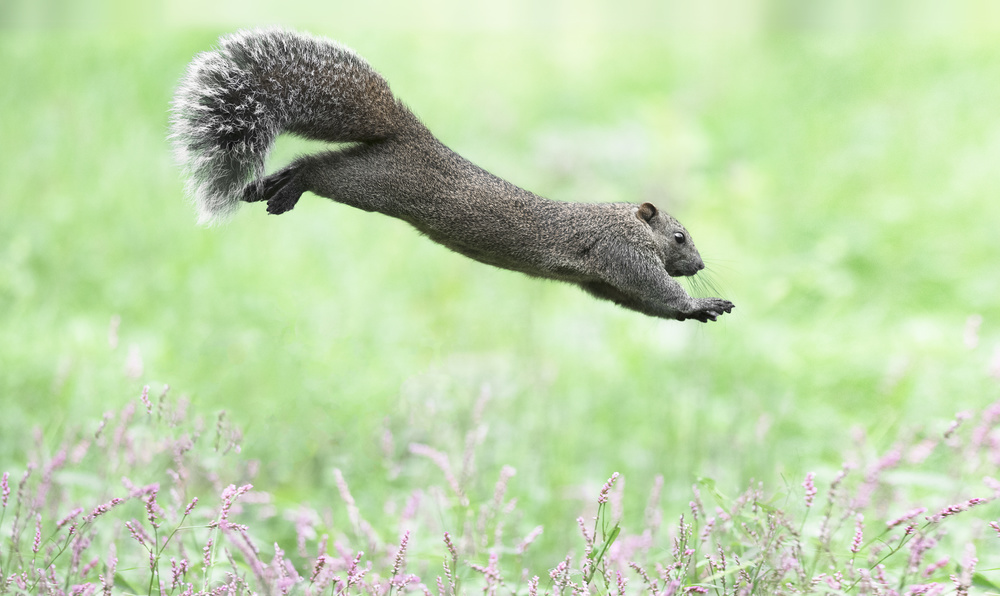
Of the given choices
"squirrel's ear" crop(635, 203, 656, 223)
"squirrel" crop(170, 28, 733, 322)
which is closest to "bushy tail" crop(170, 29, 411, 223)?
"squirrel" crop(170, 28, 733, 322)

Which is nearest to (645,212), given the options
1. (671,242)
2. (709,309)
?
(671,242)

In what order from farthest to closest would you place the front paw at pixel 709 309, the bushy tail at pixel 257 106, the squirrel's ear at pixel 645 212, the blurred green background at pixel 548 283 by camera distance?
1. the blurred green background at pixel 548 283
2. the squirrel's ear at pixel 645 212
3. the front paw at pixel 709 309
4. the bushy tail at pixel 257 106

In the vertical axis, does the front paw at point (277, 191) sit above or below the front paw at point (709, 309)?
below

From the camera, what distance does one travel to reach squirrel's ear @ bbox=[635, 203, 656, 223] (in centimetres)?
276

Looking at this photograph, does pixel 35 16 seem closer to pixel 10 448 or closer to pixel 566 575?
pixel 10 448

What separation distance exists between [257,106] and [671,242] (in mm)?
1290

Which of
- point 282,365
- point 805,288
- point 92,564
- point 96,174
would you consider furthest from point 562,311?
point 92,564

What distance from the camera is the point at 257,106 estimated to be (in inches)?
84.0

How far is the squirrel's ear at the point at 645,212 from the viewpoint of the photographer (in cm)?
276

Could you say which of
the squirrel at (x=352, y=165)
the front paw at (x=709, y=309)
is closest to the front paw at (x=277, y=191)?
the squirrel at (x=352, y=165)

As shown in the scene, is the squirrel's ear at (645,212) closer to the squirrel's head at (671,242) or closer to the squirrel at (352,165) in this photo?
the squirrel's head at (671,242)

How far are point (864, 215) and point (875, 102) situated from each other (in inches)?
62.0

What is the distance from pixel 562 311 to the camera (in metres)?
6.04

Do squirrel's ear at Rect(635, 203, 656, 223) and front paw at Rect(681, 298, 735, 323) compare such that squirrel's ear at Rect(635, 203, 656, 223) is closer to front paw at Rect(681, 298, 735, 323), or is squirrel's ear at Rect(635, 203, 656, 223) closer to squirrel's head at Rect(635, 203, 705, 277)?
squirrel's head at Rect(635, 203, 705, 277)
